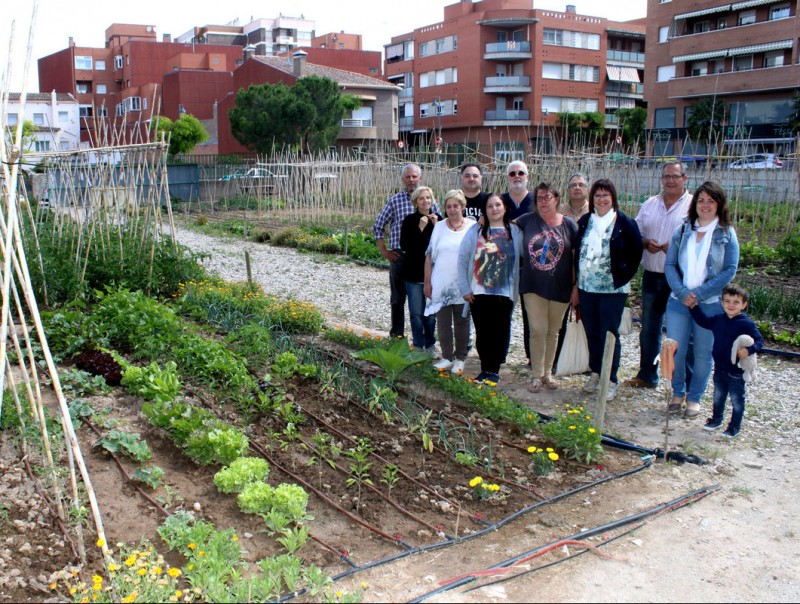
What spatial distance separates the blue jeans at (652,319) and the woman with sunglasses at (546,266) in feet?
2.08

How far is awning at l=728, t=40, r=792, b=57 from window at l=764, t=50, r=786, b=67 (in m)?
0.41

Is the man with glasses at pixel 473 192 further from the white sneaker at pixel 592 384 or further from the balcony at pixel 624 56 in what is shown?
the balcony at pixel 624 56

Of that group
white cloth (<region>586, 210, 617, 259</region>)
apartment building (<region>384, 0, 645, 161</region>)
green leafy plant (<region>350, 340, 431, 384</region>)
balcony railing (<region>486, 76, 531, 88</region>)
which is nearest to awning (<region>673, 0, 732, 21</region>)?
apartment building (<region>384, 0, 645, 161</region>)

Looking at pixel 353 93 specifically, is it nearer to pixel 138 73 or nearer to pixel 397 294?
pixel 138 73

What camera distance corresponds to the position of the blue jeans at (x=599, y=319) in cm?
591

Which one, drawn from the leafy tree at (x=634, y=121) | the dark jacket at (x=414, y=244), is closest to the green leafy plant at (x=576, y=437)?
the dark jacket at (x=414, y=244)

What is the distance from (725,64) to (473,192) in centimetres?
3889

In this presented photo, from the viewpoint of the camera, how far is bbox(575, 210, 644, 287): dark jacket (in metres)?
5.73

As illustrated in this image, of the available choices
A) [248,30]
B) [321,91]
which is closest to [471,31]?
[321,91]

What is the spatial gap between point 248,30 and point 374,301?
215 ft

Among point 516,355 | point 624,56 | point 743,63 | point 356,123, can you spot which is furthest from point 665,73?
point 516,355

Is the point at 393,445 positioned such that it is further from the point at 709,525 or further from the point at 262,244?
the point at 262,244

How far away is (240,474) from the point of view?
4168 mm

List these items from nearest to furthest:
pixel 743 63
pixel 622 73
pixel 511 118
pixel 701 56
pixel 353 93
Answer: pixel 743 63 < pixel 701 56 < pixel 353 93 < pixel 511 118 < pixel 622 73
